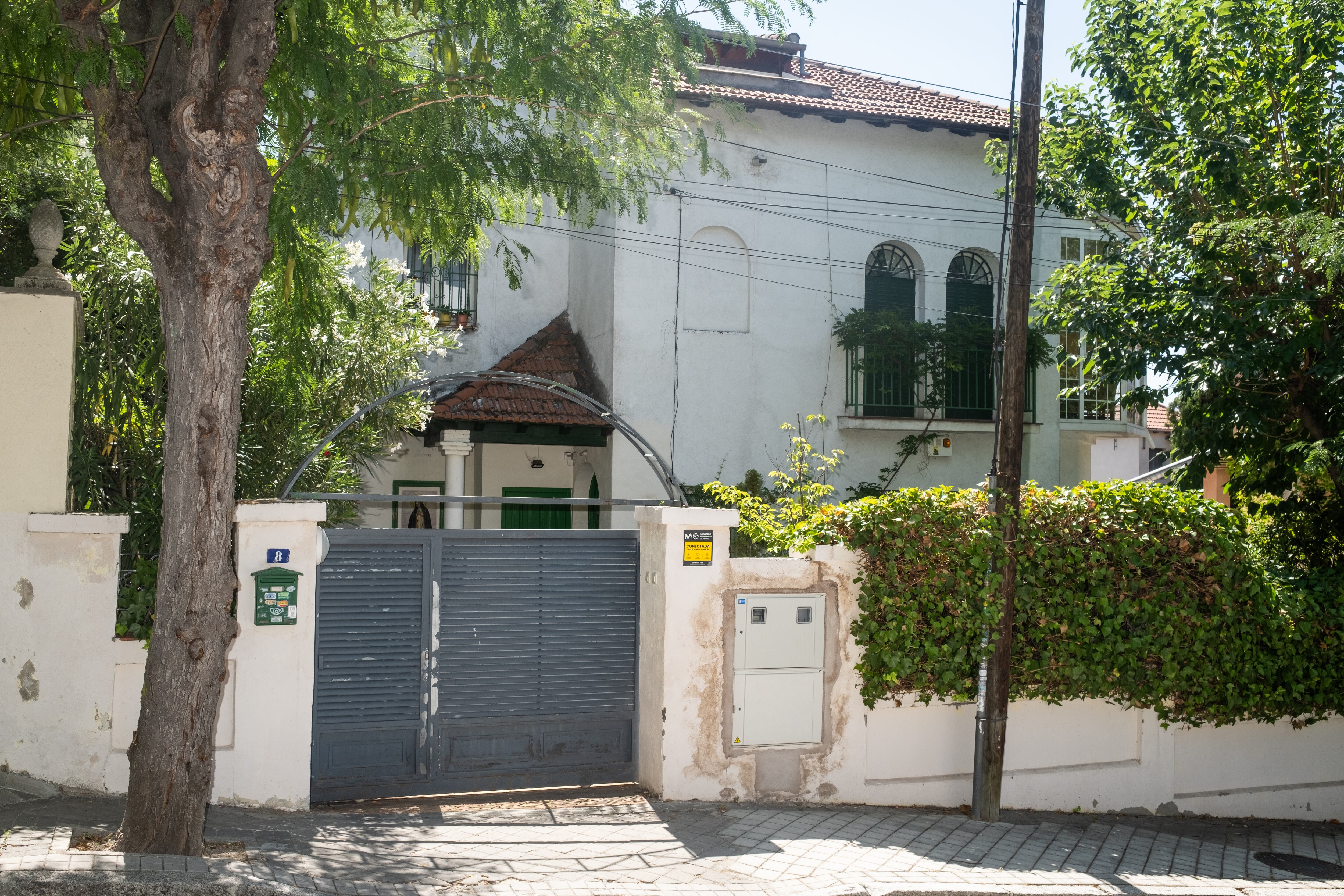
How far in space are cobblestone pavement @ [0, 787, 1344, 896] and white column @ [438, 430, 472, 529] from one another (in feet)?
25.0

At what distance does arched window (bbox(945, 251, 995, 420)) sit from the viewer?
16.8 metres

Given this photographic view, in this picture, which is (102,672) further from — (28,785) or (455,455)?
(455,455)

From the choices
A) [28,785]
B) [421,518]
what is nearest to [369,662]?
[28,785]

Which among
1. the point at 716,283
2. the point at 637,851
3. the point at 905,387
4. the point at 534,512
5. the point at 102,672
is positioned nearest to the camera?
the point at 637,851

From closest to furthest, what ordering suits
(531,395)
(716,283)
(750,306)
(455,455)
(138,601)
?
(138,601) < (455,455) < (531,395) < (716,283) < (750,306)

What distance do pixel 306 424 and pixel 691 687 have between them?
171 inches

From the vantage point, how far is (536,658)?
8.22 metres

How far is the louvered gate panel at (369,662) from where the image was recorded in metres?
7.66

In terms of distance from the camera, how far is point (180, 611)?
5895mm

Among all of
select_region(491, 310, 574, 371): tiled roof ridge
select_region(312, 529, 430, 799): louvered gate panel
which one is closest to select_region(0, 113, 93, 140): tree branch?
select_region(312, 529, 430, 799): louvered gate panel

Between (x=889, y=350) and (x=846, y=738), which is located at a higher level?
(x=889, y=350)

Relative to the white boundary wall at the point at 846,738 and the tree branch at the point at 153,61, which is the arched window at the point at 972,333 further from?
the tree branch at the point at 153,61

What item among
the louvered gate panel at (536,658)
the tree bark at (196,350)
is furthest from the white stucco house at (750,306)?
the tree bark at (196,350)

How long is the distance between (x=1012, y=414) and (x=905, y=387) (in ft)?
27.4
